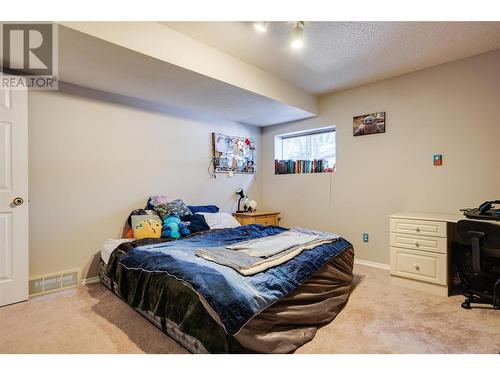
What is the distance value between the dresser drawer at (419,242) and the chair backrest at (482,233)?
1.02 feet

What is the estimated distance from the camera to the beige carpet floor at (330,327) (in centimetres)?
158

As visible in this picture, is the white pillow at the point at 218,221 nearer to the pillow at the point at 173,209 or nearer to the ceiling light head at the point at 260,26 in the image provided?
the pillow at the point at 173,209

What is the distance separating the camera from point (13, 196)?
7.18ft

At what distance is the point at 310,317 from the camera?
68.8 inches

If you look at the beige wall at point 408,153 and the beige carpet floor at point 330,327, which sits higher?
the beige wall at point 408,153

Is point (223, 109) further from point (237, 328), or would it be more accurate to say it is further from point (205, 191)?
point (237, 328)

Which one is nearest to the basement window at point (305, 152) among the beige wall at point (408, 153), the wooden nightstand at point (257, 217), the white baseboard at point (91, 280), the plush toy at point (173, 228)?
the beige wall at point (408, 153)

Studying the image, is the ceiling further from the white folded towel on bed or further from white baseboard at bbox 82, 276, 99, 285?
white baseboard at bbox 82, 276, 99, 285

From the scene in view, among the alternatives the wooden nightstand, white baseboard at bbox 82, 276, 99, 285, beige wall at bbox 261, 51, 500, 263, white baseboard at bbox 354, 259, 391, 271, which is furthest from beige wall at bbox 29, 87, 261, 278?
white baseboard at bbox 354, 259, 391, 271

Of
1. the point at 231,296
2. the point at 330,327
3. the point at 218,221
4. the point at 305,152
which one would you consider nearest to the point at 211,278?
the point at 231,296

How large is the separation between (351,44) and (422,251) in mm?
2144

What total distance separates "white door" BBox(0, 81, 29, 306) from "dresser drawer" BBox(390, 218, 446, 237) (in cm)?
359

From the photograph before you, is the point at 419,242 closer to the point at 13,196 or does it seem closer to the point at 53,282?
the point at 53,282
